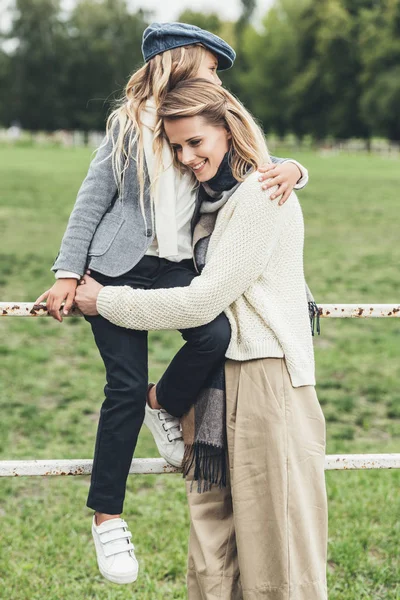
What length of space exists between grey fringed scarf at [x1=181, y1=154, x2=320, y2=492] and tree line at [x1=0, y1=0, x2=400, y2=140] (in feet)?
166

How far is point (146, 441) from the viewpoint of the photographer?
517 centimetres

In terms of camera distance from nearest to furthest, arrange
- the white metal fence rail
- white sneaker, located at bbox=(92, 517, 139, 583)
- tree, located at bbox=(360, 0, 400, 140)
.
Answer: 1. white sneaker, located at bbox=(92, 517, 139, 583)
2. the white metal fence rail
3. tree, located at bbox=(360, 0, 400, 140)

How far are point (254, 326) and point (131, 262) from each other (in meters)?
0.41

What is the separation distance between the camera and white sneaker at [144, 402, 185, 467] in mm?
2512

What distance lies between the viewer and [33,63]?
209 ft

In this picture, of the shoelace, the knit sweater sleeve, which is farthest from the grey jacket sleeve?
the shoelace

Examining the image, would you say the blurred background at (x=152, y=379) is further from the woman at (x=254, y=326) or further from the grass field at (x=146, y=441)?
the woman at (x=254, y=326)

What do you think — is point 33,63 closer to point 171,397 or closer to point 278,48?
point 278,48

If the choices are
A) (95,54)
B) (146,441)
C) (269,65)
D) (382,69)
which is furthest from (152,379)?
(95,54)

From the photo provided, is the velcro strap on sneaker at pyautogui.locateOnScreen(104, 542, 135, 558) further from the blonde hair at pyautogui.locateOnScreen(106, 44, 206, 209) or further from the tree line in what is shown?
the tree line

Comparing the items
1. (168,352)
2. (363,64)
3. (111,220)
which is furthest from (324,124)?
(111,220)

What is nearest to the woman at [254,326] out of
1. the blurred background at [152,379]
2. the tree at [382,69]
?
the blurred background at [152,379]

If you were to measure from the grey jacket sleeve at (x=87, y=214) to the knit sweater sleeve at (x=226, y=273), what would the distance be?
0.67 ft

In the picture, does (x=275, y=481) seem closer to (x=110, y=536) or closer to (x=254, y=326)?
(x=254, y=326)
